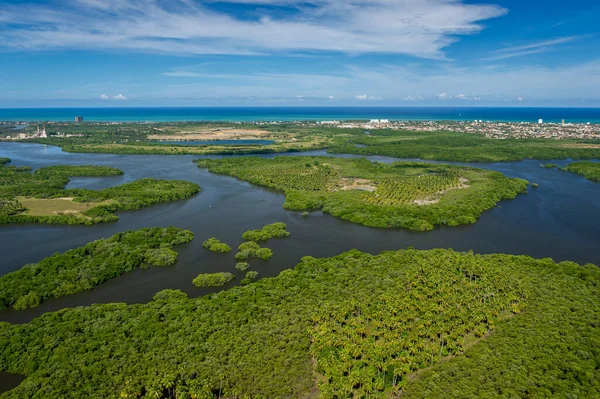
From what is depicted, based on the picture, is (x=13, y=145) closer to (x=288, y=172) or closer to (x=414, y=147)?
(x=288, y=172)

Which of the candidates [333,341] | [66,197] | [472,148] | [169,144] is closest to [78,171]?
[66,197]

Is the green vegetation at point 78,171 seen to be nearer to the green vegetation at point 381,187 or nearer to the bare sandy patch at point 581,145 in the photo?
the green vegetation at point 381,187

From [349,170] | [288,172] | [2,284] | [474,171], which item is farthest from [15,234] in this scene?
[474,171]

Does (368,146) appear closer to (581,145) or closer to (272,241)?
(581,145)

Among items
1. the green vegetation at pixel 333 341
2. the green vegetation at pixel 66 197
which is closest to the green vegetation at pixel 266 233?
the green vegetation at pixel 333 341

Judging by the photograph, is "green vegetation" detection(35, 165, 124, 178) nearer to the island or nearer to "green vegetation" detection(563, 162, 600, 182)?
the island

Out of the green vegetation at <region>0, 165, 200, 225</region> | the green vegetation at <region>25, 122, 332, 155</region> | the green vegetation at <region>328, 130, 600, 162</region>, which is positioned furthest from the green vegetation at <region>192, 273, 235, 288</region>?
the green vegetation at <region>328, 130, 600, 162</region>
